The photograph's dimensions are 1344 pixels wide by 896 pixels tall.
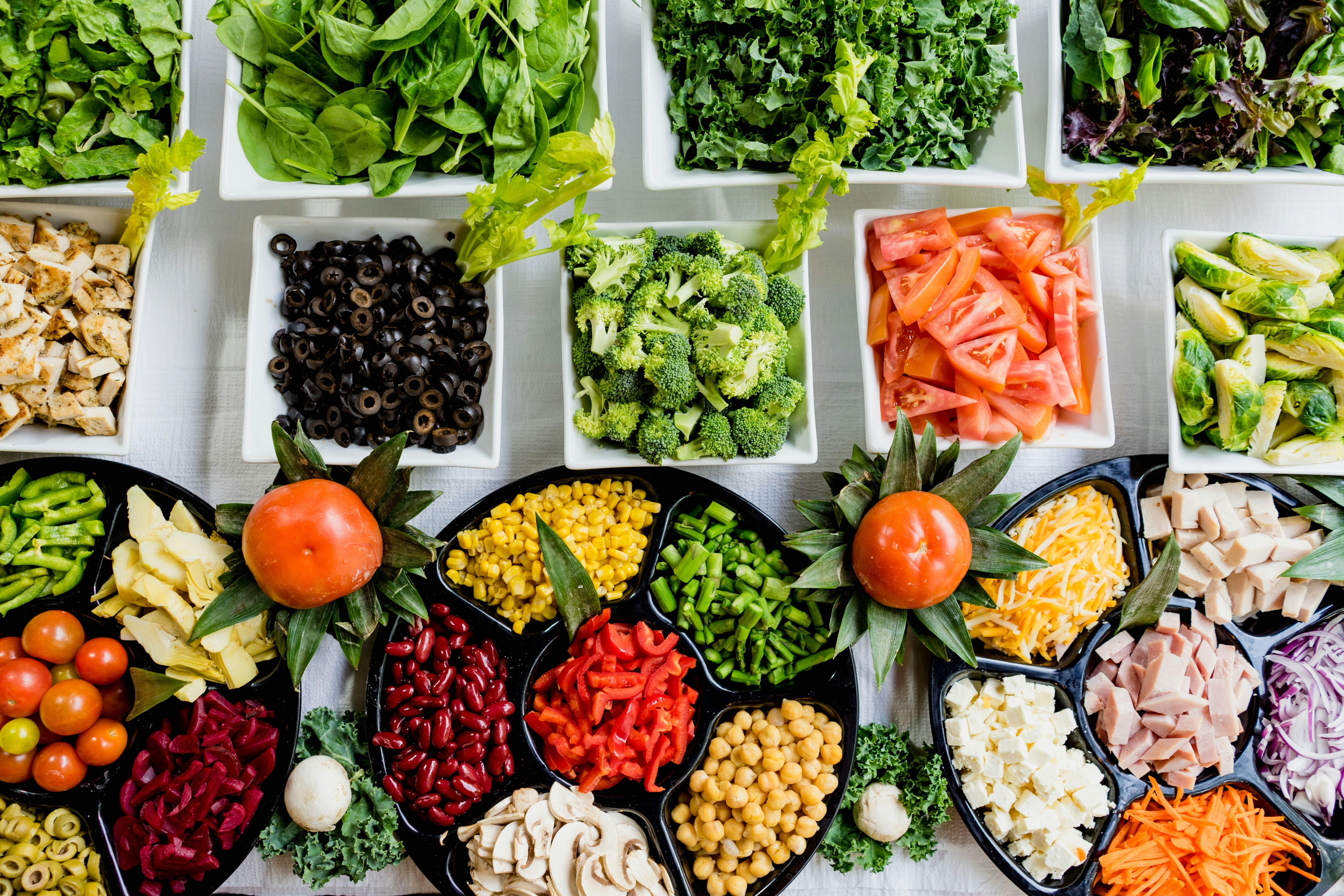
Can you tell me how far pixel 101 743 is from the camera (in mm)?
2357

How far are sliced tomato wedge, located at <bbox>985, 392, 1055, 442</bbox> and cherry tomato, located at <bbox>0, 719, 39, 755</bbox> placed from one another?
2736mm

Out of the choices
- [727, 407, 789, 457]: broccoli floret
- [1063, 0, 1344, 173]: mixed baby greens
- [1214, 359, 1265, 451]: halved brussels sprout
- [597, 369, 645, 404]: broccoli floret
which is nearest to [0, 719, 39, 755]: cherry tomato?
[597, 369, 645, 404]: broccoli floret

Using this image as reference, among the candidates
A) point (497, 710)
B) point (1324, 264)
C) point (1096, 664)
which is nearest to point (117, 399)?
point (497, 710)

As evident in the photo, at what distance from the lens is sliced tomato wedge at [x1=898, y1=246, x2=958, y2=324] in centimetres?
239

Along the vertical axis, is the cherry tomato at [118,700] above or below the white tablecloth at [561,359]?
below

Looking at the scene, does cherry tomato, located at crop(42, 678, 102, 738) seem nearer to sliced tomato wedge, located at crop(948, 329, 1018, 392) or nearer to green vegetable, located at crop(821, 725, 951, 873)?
green vegetable, located at crop(821, 725, 951, 873)

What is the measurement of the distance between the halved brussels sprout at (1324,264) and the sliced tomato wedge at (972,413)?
101 centimetres

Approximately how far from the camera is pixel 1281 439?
2529 mm

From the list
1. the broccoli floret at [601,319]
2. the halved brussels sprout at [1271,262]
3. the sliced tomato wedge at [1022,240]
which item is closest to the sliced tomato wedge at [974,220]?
the sliced tomato wedge at [1022,240]

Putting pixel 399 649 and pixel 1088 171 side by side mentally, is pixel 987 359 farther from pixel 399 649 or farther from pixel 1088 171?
pixel 399 649

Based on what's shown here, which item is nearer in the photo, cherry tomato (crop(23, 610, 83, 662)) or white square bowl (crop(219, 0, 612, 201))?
white square bowl (crop(219, 0, 612, 201))

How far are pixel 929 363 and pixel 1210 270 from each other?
2.67 feet

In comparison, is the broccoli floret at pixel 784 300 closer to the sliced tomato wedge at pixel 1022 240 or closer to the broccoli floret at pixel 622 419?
the broccoli floret at pixel 622 419

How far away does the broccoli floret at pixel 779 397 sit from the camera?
238 centimetres
